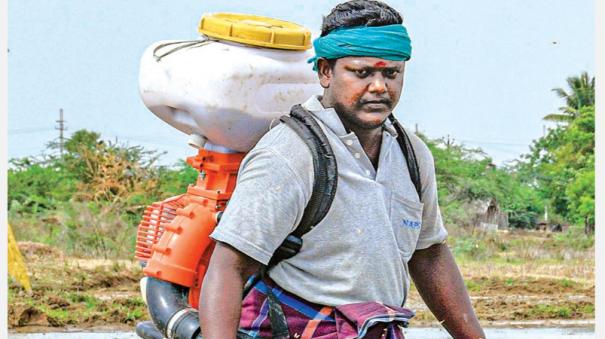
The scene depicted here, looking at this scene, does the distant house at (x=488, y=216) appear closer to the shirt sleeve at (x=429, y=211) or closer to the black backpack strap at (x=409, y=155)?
the shirt sleeve at (x=429, y=211)

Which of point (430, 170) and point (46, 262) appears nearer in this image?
point (430, 170)

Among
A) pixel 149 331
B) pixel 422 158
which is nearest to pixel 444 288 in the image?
pixel 422 158

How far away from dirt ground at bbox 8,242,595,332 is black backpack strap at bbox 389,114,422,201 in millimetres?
5528

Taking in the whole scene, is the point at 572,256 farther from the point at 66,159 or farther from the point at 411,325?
the point at 66,159

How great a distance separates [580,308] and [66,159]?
753 cm

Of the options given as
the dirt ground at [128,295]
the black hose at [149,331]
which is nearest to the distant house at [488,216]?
the dirt ground at [128,295]

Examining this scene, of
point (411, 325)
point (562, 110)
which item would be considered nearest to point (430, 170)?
point (411, 325)

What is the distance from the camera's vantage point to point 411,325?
9.34 metres

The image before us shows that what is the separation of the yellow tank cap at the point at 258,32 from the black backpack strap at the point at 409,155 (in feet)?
1.67

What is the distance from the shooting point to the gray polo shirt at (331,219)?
3553 millimetres

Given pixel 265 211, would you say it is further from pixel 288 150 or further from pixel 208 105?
pixel 208 105

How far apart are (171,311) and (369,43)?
42.5 inches

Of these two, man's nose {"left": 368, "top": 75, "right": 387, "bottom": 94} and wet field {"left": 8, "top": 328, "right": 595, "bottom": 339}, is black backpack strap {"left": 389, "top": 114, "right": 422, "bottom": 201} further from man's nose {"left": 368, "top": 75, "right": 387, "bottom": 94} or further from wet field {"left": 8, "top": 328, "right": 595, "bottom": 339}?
wet field {"left": 8, "top": 328, "right": 595, "bottom": 339}

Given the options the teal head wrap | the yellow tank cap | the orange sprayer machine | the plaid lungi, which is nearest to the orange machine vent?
the orange sprayer machine
